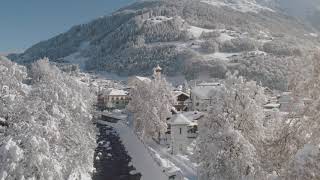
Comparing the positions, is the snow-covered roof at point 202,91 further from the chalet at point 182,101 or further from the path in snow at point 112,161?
the path in snow at point 112,161

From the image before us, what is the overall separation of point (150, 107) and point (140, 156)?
1106cm

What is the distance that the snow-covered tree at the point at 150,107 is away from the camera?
90500 millimetres

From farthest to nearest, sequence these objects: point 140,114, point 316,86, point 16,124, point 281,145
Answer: point 140,114 < point 16,124 < point 281,145 < point 316,86

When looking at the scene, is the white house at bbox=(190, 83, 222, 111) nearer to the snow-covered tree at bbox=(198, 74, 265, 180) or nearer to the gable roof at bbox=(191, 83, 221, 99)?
the gable roof at bbox=(191, 83, 221, 99)

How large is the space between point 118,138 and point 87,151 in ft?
137

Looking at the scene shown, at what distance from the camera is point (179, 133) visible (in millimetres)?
85750

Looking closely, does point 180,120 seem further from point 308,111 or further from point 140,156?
point 308,111

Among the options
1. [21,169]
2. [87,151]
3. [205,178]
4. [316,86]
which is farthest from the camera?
[87,151]

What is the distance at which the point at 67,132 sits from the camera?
5653 cm

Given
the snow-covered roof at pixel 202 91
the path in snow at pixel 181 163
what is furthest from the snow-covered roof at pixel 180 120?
the snow-covered roof at pixel 202 91

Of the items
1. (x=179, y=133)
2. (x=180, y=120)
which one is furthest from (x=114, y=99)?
(x=179, y=133)

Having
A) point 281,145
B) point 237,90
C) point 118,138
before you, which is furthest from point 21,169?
point 118,138

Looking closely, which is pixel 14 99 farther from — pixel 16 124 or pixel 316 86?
pixel 316 86

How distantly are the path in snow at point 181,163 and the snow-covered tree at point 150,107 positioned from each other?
136 inches
